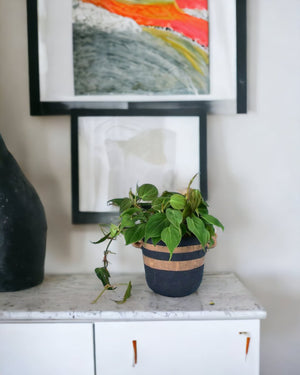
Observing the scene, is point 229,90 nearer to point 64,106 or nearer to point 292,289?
point 64,106

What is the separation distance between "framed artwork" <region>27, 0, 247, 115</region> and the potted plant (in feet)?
1.35

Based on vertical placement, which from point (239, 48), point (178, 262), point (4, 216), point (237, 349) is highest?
point (239, 48)

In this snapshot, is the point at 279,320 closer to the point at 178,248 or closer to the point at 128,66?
the point at 178,248

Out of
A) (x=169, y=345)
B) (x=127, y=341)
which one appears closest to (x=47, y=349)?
(x=127, y=341)

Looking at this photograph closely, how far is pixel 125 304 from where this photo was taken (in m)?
0.81

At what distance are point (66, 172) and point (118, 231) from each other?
374 mm

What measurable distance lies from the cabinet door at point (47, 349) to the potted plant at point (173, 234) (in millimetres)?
156

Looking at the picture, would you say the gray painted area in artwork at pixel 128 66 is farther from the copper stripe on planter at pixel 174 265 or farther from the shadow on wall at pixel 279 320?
the shadow on wall at pixel 279 320

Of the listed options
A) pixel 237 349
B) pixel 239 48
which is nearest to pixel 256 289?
pixel 237 349

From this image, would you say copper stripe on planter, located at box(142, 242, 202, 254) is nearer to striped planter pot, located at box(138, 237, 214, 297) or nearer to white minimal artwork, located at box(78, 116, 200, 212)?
striped planter pot, located at box(138, 237, 214, 297)

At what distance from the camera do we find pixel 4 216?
0.86m

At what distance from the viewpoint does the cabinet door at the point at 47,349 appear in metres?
0.77

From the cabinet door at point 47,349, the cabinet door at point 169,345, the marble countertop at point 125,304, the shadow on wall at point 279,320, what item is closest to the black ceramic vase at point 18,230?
the marble countertop at point 125,304

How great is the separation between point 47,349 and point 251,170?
0.83 m
